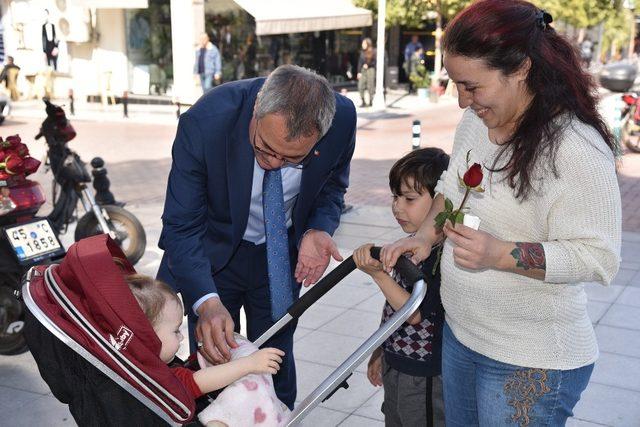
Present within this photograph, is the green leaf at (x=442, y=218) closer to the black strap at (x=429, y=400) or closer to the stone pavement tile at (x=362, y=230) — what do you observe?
the black strap at (x=429, y=400)

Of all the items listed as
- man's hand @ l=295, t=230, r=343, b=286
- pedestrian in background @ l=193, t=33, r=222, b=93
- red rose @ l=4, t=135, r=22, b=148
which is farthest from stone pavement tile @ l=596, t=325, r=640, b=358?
pedestrian in background @ l=193, t=33, r=222, b=93

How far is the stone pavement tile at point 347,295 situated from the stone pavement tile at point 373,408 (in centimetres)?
155

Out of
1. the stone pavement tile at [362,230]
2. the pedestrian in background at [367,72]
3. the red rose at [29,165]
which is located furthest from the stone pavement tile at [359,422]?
the pedestrian in background at [367,72]

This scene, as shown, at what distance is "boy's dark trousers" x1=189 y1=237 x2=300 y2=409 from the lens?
3240mm

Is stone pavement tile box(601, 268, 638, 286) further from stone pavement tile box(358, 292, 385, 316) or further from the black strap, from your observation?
the black strap

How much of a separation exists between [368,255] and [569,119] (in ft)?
2.79

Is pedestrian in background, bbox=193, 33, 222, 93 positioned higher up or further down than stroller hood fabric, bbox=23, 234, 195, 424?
further down

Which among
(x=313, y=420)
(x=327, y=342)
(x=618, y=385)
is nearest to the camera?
(x=313, y=420)

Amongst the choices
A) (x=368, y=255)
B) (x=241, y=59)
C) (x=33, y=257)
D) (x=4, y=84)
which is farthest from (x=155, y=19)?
(x=368, y=255)

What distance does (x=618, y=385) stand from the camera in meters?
4.56

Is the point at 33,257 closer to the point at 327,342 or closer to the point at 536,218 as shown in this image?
the point at 327,342

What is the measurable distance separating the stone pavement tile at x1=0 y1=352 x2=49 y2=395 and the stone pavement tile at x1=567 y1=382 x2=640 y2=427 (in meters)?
3.06

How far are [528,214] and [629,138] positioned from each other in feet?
43.1

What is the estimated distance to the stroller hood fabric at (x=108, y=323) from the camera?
219 centimetres
